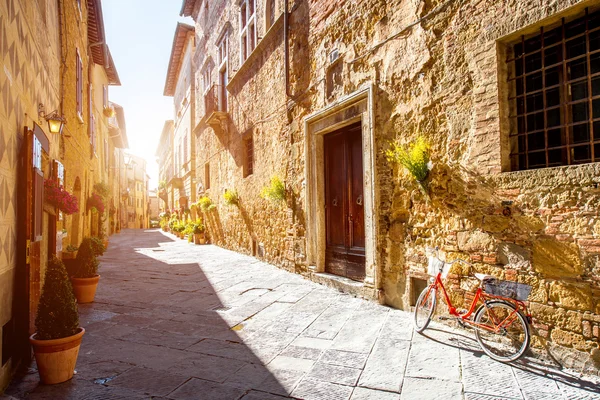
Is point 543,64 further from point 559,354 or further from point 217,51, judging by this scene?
point 217,51

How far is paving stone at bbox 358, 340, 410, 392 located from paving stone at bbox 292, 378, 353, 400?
180 millimetres

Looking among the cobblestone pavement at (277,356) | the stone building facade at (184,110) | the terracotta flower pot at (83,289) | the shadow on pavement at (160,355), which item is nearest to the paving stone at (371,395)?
the cobblestone pavement at (277,356)

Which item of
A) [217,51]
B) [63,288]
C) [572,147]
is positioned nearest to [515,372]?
[572,147]

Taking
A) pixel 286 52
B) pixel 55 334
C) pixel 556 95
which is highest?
pixel 286 52

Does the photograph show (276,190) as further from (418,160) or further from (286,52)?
(418,160)

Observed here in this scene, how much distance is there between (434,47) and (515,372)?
11.0 feet

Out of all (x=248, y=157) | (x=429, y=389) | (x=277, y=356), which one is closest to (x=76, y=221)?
(x=248, y=157)

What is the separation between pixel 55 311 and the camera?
2.97 meters

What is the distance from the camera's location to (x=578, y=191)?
306cm

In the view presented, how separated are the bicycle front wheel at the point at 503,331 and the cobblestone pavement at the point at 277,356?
0.12m

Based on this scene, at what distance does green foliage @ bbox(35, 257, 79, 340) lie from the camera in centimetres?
295

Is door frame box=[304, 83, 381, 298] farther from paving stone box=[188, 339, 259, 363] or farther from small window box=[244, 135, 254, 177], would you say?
small window box=[244, 135, 254, 177]

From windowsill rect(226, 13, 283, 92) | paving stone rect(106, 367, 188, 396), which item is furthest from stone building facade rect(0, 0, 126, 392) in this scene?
windowsill rect(226, 13, 283, 92)

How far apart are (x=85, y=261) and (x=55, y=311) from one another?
113 inches
